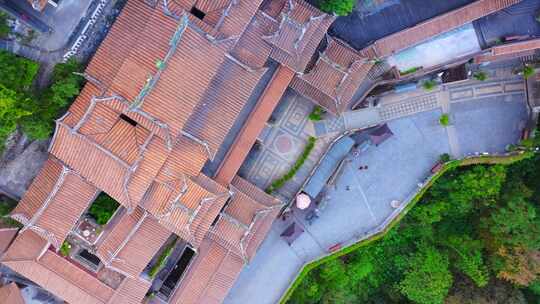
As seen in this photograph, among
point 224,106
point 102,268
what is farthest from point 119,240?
point 224,106

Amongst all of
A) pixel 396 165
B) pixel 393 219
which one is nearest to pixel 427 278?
pixel 393 219

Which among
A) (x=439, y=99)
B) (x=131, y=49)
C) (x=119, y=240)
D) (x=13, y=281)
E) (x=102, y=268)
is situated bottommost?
(x=13, y=281)

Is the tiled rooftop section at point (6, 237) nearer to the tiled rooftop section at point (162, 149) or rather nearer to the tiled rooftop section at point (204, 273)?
the tiled rooftop section at point (162, 149)

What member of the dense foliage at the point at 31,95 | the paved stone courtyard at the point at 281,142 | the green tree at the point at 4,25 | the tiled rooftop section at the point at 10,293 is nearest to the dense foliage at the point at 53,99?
the dense foliage at the point at 31,95

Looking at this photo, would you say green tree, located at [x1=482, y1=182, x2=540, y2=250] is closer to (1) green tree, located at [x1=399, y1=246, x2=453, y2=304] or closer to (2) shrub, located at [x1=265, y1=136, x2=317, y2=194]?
(1) green tree, located at [x1=399, y1=246, x2=453, y2=304]

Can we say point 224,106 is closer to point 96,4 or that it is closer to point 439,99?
point 96,4
